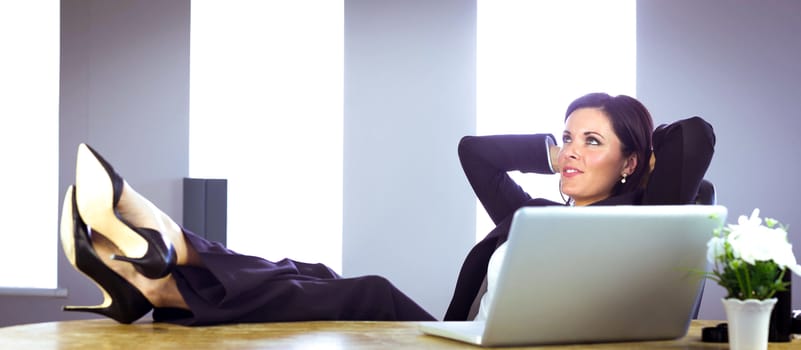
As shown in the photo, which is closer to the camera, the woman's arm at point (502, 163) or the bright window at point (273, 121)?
the woman's arm at point (502, 163)

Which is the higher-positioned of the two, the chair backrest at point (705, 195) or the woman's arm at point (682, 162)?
the woman's arm at point (682, 162)

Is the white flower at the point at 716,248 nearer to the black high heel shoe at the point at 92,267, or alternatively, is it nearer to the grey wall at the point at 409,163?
the black high heel shoe at the point at 92,267

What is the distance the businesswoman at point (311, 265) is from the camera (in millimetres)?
2078

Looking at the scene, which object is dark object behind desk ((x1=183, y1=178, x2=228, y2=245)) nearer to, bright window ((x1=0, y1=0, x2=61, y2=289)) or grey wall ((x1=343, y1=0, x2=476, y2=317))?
grey wall ((x1=343, y1=0, x2=476, y2=317))

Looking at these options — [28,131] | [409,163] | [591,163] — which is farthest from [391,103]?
[591,163]

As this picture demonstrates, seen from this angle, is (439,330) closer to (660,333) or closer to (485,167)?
(660,333)

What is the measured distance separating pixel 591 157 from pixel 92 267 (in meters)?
1.43

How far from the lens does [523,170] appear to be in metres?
3.12

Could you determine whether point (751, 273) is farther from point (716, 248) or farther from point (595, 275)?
point (595, 275)

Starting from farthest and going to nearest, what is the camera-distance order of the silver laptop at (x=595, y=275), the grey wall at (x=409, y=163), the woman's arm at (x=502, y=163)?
the grey wall at (x=409, y=163) → the woman's arm at (x=502, y=163) → the silver laptop at (x=595, y=275)

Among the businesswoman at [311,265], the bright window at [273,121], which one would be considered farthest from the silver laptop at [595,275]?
the bright window at [273,121]

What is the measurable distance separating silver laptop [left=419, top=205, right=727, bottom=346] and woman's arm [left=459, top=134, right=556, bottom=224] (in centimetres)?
129

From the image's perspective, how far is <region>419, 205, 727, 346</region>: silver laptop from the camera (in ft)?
5.11

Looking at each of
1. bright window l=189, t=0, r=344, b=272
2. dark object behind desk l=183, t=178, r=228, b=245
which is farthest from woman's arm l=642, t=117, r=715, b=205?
dark object behind desk l=183, t=178, r=228, b=245
